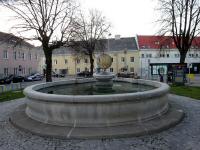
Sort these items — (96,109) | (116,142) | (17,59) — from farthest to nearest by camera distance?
(17,59) < (96,109) < (116,142)

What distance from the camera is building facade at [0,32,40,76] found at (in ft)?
151

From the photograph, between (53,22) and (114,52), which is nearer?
(53,22)

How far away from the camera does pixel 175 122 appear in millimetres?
7586

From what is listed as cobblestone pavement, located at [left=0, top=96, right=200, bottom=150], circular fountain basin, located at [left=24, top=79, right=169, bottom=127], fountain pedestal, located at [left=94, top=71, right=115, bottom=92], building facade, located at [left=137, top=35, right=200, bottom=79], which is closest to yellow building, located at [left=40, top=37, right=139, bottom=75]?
building facade, located at [left=137, top=35, right=200, bottom=79]

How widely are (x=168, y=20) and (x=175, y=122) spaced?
69.6ft

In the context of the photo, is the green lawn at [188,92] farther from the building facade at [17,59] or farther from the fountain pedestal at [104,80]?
the building facade at [17,59]

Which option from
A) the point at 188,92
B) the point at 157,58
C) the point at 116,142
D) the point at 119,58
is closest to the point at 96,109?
the point at 116,142

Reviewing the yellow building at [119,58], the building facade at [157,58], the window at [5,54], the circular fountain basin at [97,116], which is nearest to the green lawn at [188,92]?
the circular fountain basin at [97,116]

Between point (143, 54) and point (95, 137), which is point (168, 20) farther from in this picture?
point (143, 54)

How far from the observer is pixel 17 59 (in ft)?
169

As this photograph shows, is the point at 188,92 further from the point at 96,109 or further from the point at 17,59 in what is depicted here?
the point at 17,59

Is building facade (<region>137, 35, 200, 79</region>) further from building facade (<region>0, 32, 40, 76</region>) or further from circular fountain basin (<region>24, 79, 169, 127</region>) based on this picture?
circular fountain basin (<region>24, 79, 169, 127</region>)

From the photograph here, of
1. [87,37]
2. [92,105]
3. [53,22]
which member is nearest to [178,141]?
[92,105]

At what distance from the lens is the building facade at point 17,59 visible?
151ft
